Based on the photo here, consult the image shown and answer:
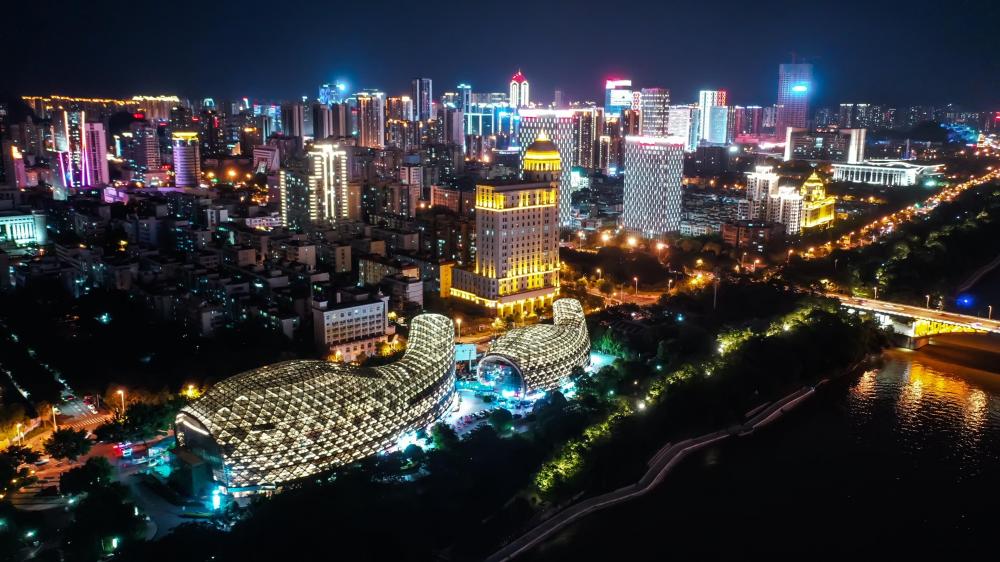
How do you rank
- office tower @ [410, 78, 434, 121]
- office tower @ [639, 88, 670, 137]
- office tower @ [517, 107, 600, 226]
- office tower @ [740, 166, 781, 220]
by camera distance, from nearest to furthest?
office tower @ [517, 107, 600, 226] → office tower @ [740, 166, 781, 220] → office tower @ [639, 88, 670, 137] → office tower @ [410, 78, 434, 121]

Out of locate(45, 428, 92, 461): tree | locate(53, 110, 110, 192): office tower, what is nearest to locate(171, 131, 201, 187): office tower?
locate(53, 110, 110, 192): office tower

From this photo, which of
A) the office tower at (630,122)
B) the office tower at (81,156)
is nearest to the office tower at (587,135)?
the office tower at (630,122)

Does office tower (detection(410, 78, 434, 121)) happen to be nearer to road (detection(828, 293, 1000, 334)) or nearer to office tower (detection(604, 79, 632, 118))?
office tower (detection(604, 79, 632, 118))

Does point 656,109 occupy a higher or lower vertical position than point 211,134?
higher

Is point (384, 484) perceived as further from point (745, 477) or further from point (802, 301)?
point (802, 301)

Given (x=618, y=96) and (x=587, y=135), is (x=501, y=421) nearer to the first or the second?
(x=587, y=135)

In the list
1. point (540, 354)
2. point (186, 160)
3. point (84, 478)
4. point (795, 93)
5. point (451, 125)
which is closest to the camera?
point (84, 478)

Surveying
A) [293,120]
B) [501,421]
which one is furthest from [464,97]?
[501,421]
